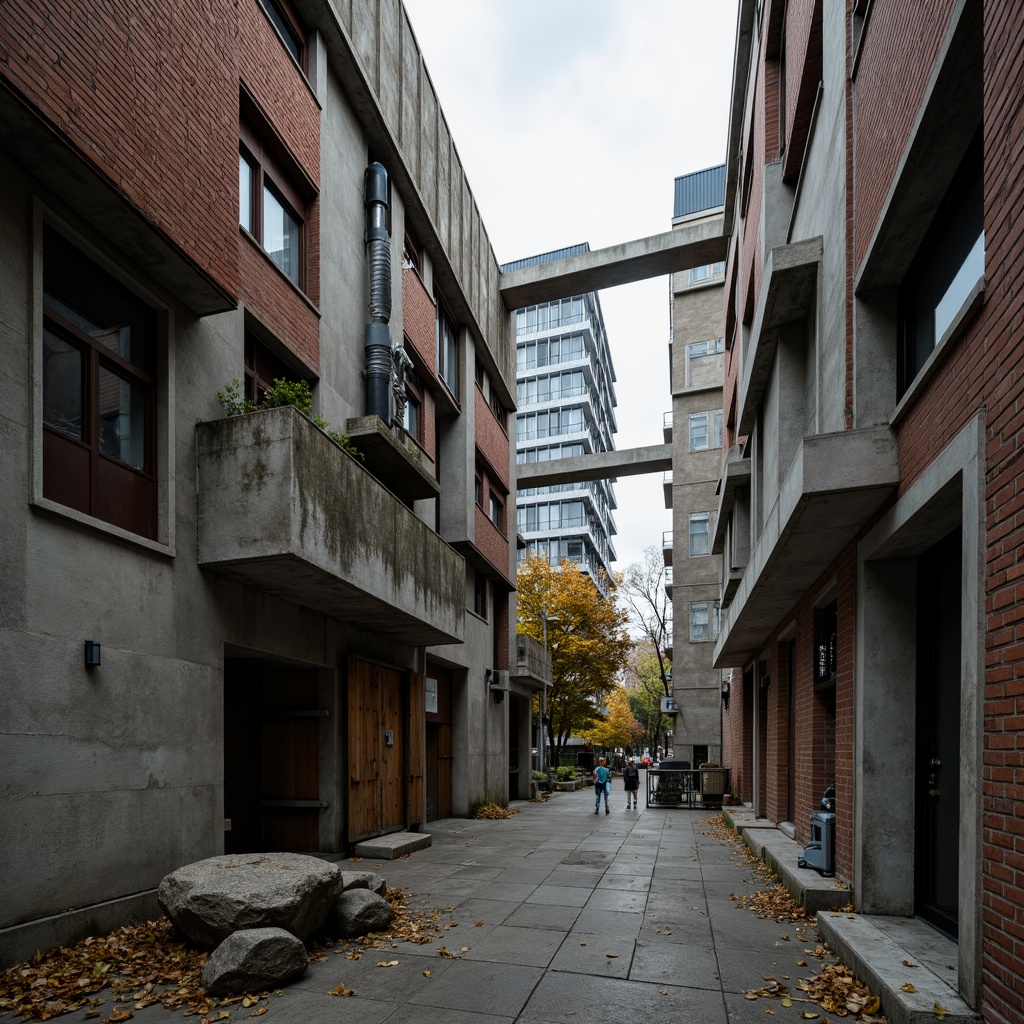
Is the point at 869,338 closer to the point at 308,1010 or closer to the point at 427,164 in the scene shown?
the point at 308,1010

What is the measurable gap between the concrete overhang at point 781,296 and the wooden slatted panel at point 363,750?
807cm

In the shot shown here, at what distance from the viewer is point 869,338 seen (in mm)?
7828

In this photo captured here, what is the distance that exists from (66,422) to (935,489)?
749cm

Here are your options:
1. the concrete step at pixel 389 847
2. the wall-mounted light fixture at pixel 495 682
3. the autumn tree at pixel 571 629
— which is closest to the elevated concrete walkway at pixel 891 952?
the concrete step at pixel 389 847

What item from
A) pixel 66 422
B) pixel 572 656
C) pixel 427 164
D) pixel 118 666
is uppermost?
pixel 427 164

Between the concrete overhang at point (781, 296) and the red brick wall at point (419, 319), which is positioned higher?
the red brick wall at point (419, 319)

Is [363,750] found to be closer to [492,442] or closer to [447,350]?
[447,350]

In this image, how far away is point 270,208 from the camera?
475 inches

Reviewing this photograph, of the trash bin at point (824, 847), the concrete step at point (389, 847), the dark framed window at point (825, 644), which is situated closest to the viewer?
the trash bin at point (824, 847)

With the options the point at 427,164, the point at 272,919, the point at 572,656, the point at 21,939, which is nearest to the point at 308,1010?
the point at 272,919

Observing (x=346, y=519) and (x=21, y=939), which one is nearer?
(x=21, y=939)

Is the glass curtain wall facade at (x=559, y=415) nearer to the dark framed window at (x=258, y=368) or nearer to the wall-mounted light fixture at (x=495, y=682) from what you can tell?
the wall-mounted light fixture at (x=495, y=682)

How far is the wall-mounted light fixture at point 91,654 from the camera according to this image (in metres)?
7.29

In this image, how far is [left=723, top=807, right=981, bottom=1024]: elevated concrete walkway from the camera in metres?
5.01
